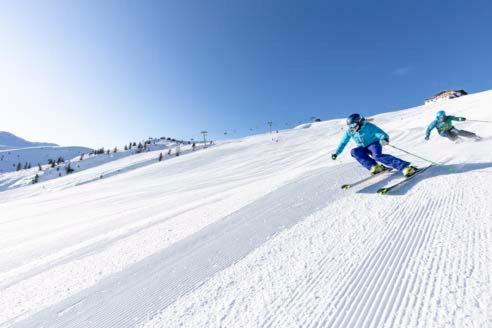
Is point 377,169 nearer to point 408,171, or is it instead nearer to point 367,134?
point 408,171

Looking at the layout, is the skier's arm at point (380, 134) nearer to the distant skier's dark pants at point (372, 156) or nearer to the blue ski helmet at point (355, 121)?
the distant skier's dark pants at point (372, 156)

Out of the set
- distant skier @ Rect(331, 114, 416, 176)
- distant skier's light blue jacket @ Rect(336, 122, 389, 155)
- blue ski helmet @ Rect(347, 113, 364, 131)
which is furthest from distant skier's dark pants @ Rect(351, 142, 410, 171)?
blue ski helmet @ Rect(347, 113, 364, 131)

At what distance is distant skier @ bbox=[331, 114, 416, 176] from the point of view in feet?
15.1

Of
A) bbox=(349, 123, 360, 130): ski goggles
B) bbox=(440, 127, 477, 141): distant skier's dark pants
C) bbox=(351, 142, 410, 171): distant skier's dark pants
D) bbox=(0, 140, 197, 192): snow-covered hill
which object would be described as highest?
bbox=(349, 123, 360, 130): ski goggles

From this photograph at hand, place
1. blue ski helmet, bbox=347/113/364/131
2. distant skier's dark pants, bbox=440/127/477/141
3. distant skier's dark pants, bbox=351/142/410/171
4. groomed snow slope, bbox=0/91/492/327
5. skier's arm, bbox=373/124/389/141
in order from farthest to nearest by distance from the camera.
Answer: distant skier's dark pants, bbox=440/127/477/141 → blue ski helmet, bbox=347/113/364/131 → skier's arm, bbox=373/124/389/141 → distant skier's dark pants, bbox=351/142/410/171 → groomed snow slope, bbox=0/91/492/327

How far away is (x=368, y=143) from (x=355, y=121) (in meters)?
0.51

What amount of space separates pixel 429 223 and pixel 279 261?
149cm

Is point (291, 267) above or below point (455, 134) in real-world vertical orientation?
below

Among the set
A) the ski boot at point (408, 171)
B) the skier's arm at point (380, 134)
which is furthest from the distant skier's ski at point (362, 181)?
the skier's arm at point (380, 134)

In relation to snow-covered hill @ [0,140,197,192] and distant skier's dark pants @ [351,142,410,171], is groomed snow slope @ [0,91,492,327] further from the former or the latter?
snow-covered hill @ [0,140,197,192]

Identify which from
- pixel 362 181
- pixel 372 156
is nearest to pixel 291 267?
pixel 362 181

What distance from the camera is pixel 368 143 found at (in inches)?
202

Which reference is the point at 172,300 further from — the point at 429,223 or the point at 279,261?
the point at 429,223

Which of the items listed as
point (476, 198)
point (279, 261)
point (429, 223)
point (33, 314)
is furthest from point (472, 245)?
point (33, 314)
